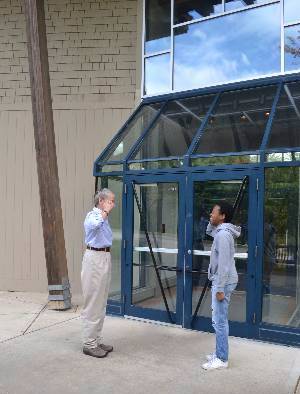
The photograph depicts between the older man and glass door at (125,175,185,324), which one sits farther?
glass door at (125,175,185,324)

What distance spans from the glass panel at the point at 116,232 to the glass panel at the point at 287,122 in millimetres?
2388

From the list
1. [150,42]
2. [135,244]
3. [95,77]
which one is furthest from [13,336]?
[150,42]

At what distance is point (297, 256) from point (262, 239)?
0.70m

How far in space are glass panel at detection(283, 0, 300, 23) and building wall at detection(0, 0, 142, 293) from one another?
105 inches

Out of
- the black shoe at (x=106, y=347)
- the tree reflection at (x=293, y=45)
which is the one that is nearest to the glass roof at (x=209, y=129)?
the tree reflection at (x=293, y=45)

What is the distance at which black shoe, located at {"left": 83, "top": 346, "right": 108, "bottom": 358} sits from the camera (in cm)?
511

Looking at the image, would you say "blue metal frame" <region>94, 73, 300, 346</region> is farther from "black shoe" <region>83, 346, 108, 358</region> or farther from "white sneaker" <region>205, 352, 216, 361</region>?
"black shoe" <region>83, 346, 108, 358</region>

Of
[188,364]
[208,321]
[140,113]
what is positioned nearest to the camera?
[188,364]

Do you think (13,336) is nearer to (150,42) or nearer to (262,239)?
(262,239)

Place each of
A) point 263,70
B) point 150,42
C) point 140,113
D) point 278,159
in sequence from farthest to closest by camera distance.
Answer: point 150,42 < point 140,113 < point 263,70 < point 278,159

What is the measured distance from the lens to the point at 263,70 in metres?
7.37

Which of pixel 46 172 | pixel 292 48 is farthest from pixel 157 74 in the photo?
pixel 46 172

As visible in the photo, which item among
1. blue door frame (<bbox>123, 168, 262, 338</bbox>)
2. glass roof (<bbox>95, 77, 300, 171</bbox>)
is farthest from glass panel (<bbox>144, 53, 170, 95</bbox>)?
blue door frame (<bbox>123, 168, 262, 338</bbox>)

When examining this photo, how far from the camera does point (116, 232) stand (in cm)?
714
